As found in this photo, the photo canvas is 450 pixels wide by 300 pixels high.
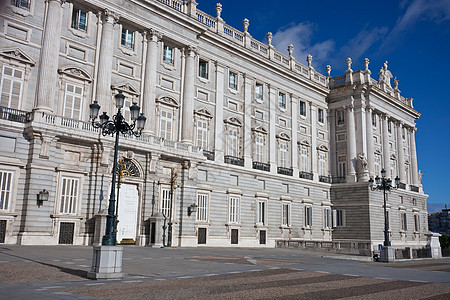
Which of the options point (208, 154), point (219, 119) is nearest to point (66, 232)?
point (208, 154)

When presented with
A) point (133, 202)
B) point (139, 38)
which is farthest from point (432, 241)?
point (139, 38)

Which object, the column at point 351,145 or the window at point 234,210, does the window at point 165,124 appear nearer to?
the window at point 234,210

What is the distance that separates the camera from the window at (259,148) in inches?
1528

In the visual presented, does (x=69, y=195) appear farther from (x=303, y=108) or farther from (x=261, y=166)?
(x=303, y=108)

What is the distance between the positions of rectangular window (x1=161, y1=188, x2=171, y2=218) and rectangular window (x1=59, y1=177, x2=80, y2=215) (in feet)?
20.9

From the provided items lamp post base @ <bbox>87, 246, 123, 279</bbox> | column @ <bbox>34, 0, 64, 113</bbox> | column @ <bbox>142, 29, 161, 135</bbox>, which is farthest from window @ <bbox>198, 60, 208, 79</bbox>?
lamp post base @ <bbox>87, 246, 123, 279</bbox>

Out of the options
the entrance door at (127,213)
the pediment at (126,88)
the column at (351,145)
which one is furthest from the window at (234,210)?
the column at (351,145)

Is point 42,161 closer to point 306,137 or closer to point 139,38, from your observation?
point 139,38

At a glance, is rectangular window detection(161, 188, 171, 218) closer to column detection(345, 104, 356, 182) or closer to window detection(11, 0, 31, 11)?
window detection(11, 0, 31, 11)

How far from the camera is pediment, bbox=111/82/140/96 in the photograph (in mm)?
28422

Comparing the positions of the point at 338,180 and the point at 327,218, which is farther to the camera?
the point at 338,180

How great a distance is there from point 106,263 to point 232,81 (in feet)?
92.2

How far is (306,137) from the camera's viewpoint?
4516 cm

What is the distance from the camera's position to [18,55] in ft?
80.1
